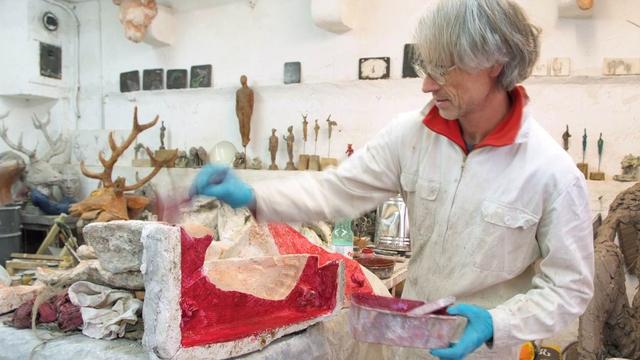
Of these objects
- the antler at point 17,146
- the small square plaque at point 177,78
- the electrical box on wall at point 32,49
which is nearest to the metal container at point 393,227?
the small square plaque at point 177,78

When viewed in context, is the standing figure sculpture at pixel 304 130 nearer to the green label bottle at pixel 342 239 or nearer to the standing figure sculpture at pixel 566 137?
the green label bottle at pixel 342 239

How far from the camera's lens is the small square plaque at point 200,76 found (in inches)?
244

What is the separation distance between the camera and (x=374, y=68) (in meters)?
5.27

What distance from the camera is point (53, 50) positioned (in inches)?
271

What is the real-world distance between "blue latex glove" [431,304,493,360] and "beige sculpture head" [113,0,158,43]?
226 inches

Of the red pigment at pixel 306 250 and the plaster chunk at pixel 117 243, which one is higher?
the plaster chunk at pixel 117 243

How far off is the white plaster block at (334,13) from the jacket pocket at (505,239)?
4029 millimetres

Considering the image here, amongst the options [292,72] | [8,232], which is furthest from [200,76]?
[8,232]

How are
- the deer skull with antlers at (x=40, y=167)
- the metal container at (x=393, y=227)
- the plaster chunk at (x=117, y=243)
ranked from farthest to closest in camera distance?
1. the deer skull with antlers at (x=40, y=167)
2. the metal container at (x=393, y=227)
3. the plaster chunk at (x=117, y=243)

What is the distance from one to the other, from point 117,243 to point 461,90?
138cm

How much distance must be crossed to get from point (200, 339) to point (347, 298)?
2.90ft

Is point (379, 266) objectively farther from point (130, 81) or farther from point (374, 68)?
point (130, 81)

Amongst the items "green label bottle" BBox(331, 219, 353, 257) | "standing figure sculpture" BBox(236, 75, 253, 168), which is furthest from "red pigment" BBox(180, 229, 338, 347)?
"standing figure sculpture" BBox(236, 75, 253, 168)

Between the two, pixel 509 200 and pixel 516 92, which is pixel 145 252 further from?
pixel 516 92
